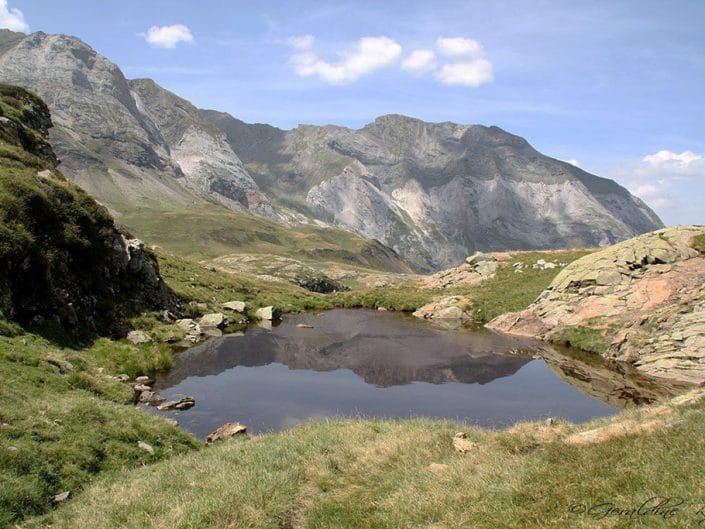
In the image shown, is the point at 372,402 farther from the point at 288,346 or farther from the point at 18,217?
the point at 18,217

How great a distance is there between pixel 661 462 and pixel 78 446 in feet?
60.3

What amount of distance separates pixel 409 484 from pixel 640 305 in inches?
1742

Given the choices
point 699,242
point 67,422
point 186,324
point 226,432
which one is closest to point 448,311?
point 699,242

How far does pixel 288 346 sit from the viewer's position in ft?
166

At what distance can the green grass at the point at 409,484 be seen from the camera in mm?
10266

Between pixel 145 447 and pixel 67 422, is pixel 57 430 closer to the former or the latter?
pixel 67 422

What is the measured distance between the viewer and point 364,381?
3909cm

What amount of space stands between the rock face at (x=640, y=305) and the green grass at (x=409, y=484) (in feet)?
88.0

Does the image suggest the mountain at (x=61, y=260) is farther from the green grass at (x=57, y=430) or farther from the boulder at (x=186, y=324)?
the green grass at (x=57, y=430)

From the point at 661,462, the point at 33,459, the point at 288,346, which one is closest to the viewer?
the point at 661,462

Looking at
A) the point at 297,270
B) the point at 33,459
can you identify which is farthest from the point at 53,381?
the point at 297,270

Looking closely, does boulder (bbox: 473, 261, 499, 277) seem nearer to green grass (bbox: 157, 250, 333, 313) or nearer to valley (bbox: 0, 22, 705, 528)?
valley (bbox: 0, 22, 705, 528)

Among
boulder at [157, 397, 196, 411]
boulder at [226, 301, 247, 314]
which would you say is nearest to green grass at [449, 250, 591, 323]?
boulder at [226, 301, 247, 314]

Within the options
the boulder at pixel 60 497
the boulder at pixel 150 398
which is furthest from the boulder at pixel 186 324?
the boulder at pixel 60 497
